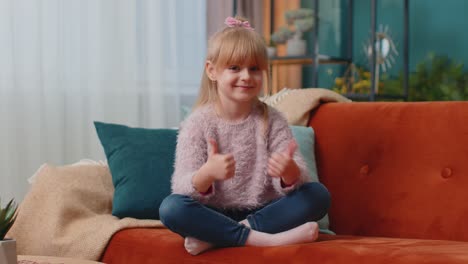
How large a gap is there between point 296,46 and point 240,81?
248 centimetres

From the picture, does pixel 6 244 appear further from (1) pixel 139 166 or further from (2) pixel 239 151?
(1) pixel 139 166

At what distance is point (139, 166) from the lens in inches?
90.4

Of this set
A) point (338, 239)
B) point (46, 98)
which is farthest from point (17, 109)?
point (338, 239)

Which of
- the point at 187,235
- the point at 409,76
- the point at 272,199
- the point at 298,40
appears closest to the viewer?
the point at 187,235

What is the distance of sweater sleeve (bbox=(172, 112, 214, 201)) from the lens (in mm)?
1877

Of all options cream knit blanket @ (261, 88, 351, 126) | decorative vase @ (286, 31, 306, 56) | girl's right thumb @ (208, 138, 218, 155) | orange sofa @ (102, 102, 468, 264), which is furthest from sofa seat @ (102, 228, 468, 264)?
decorative vase @ (286, 31, 306, 56)

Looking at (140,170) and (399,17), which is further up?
(399,17)

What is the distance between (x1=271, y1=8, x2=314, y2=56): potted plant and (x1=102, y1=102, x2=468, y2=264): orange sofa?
6.35ft

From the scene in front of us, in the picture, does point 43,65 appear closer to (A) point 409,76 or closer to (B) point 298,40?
(B) point 298,40

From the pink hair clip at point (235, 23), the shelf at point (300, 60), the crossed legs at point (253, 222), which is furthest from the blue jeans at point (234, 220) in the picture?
the shelf at point (300, 60)

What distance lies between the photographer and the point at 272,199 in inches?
78.1

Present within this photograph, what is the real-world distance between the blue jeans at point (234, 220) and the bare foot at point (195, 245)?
0.04 ft

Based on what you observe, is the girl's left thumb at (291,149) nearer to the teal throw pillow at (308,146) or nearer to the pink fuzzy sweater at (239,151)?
the pink fuzzy sweater at (239,151)

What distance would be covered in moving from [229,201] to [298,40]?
8.38ft
